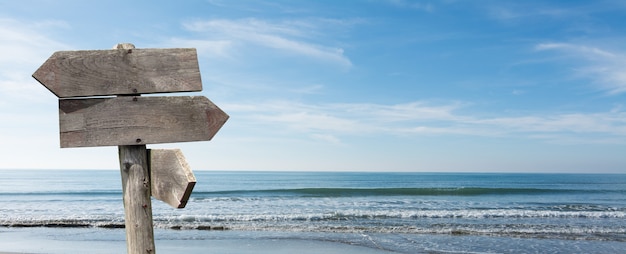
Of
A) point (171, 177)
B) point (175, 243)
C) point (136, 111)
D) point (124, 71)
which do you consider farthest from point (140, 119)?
point (175, 243)

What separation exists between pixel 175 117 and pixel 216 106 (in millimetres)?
274

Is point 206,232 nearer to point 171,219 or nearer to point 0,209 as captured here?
point 171,219

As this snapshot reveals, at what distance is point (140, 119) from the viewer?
314cm

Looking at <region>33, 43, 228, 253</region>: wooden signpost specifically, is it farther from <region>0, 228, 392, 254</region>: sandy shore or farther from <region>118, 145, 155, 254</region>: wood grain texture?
<region>0, 228, 392, 254</region>: sandy shore

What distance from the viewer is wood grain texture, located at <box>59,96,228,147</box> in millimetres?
3082

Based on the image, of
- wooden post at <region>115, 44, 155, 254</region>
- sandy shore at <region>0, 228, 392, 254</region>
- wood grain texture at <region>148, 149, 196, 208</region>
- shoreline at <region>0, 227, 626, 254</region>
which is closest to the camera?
wood grain texture at <region>148, 149, 196, 208</region>

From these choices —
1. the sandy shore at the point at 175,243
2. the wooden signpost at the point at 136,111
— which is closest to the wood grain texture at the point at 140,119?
the wooden signpost at the point at 136,111

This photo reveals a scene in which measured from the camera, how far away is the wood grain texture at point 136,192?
3.19m

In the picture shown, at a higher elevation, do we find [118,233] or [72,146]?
[72,146]

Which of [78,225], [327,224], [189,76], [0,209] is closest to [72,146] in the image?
[189,76]

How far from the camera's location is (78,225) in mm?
15922

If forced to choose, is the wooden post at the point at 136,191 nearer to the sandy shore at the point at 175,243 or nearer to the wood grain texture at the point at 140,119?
the wood grain texture at the point at 140,119

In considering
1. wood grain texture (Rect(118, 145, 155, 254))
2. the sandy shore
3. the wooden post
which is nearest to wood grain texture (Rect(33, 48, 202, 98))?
the wooden post

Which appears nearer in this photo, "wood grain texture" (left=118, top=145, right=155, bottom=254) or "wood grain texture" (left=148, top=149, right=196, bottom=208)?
"wood grain texture" (left=148, top=149, right=196, bottom=208)
